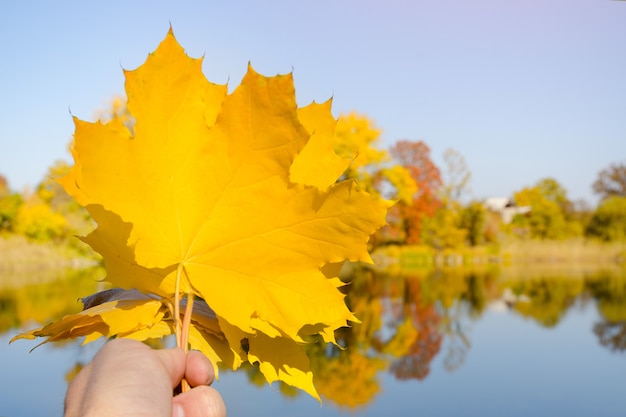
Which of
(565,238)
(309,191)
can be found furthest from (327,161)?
(565,238)

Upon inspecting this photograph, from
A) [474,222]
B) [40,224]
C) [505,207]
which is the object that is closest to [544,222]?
[474,222]

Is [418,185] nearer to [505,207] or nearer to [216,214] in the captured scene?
[505,207]

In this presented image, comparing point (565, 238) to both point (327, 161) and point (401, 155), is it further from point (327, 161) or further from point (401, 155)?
point (327, 161)

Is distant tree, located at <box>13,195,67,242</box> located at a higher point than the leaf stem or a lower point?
higher

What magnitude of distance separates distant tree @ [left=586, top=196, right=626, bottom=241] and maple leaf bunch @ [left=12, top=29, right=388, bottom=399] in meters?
18.3

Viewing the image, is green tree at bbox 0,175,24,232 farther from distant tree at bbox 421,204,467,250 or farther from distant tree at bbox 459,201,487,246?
distant tree at bbox 459,201,487,246

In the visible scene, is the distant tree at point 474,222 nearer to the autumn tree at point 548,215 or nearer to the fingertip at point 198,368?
the autumn tree at point 548,215

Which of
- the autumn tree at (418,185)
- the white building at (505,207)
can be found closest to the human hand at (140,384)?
the autumn tree at (418,185)

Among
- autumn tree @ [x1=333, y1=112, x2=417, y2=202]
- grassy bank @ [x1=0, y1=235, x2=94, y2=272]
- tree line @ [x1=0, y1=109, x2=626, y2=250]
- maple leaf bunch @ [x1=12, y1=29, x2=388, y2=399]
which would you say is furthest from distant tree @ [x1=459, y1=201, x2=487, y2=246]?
maple leaf bunch @ [x1=12, y1=29, x2=388, y2=399]

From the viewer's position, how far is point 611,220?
16.5 metres

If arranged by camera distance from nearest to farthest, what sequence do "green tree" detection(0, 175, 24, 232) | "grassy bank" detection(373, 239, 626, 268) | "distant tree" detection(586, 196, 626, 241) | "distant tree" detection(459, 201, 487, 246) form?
"green tree" detection(0, 175, 24, 232) < "grassy bank" detection(373, 239, 626, 268) < "distant tree" detection(586, 196, 626, 241) < "distant tree" detection(459, 201, 487, 246)

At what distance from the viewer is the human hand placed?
0.29m

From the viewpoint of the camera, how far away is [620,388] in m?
6.06

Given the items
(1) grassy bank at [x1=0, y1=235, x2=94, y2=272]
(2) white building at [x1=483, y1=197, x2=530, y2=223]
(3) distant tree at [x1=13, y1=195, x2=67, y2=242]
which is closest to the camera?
(1) grassy bank at [x1=0, y1=235, x2=94, y2=272]
